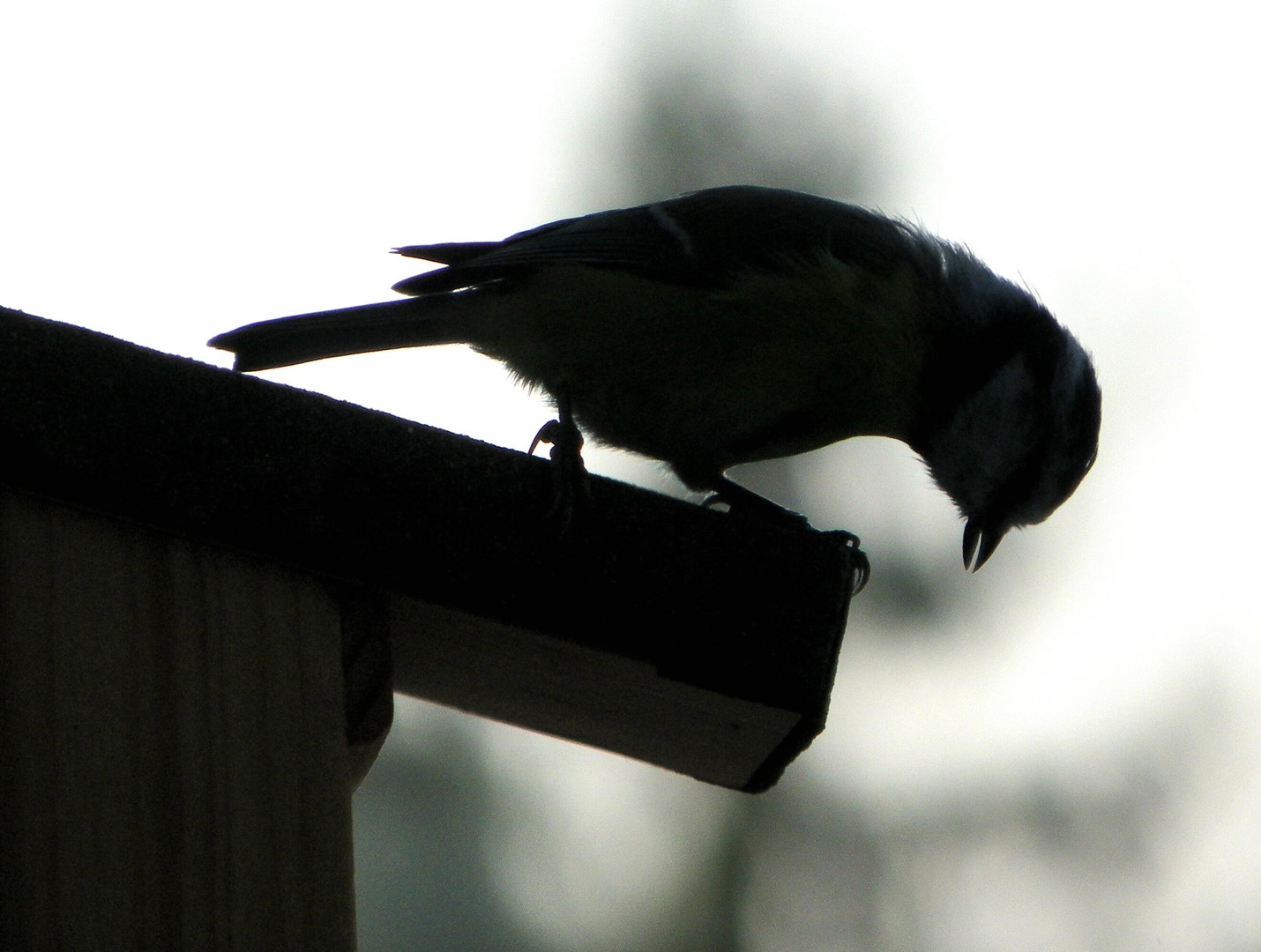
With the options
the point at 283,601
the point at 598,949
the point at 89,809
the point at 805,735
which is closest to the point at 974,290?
the point at 805,735

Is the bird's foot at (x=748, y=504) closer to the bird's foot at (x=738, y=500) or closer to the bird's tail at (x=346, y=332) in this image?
the bird's foot at (x=738, y=500)

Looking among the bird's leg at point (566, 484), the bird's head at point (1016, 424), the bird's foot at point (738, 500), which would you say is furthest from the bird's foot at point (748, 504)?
the bird's leg at point (566, 484)

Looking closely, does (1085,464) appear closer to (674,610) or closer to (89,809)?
(674,610)

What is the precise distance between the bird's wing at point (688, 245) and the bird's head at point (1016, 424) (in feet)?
0.80

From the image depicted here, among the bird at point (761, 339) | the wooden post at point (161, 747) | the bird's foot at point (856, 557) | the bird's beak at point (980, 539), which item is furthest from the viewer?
the bird's beak at point (980, 539)

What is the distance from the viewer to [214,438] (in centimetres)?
132

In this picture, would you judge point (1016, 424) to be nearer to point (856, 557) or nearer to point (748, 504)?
point (748, 504)

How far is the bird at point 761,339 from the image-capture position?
2.38 m

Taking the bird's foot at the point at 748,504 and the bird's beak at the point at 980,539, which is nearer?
the bird's foot at the point at 748,504

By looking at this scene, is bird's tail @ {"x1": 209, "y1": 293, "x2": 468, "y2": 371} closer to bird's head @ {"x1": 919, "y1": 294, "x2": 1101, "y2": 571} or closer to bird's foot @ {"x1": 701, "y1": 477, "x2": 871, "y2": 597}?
bird's foot @ {"x1": 701, "y1": 477, "x2": 871, "y2": 597}

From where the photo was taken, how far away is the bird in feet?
7.80

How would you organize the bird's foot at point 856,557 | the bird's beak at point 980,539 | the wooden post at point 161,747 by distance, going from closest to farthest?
the wooden post at point 161,747 < the bird's foot at point 856,557 < the bird's beak at point 980,539

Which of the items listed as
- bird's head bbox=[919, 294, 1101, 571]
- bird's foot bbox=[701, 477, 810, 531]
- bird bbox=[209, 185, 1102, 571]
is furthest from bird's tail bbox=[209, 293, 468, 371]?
bird's head bbox=[919, 294, 1101, 571]

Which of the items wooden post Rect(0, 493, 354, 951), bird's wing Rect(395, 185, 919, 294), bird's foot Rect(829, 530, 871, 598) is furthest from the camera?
bird's wing Rect(395, 185, 919, 294)
